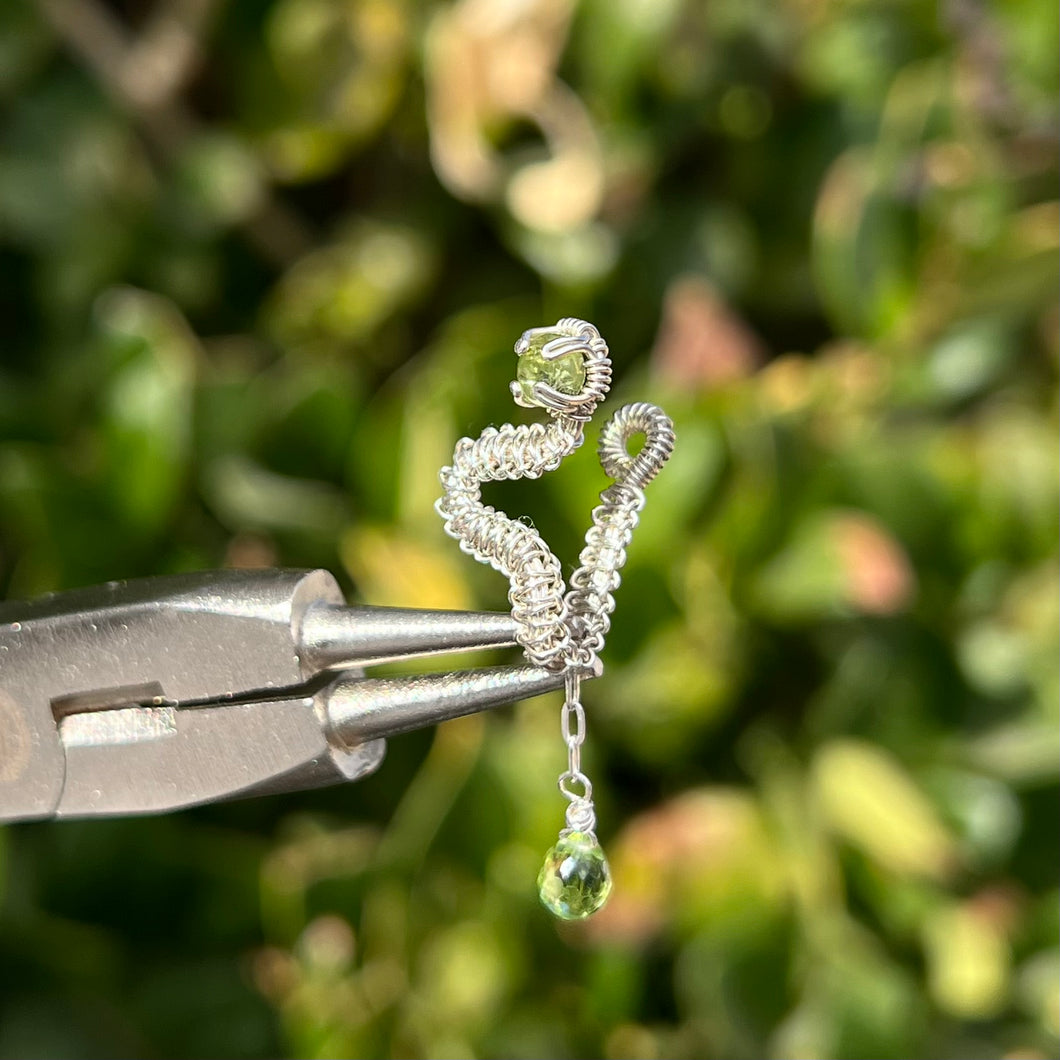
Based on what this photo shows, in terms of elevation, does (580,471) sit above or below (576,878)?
above

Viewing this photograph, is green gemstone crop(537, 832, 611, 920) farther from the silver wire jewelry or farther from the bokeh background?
the bokeh background

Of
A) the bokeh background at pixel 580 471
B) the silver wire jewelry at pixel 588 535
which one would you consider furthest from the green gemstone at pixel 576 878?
the bokeh background at pixel 580 471

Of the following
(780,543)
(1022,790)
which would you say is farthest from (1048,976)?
(780,543)

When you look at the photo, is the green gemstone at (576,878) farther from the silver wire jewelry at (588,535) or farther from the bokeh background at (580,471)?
the bokeh background at (580,471)

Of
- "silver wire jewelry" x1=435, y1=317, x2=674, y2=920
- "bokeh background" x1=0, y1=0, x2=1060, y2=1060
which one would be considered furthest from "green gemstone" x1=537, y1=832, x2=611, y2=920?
"bokeh background" x1=0, y1=0, x2=1060, y2=1060

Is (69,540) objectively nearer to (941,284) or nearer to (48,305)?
(48,305)
